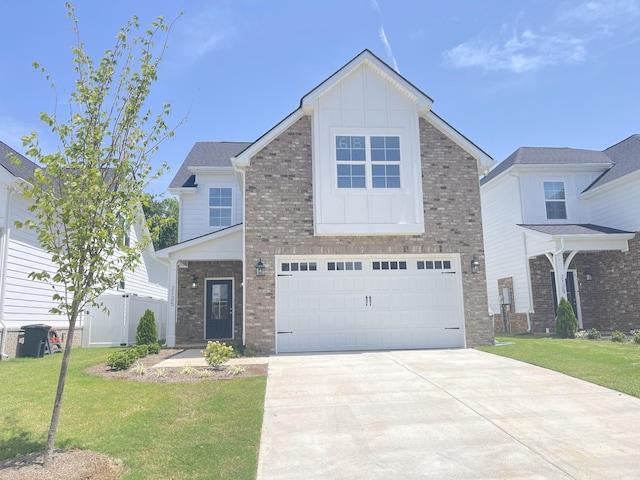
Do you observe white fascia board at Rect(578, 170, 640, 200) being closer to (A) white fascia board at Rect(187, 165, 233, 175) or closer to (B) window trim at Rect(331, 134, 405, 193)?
(B) window trim at Rect(331, 134, 405, 193)

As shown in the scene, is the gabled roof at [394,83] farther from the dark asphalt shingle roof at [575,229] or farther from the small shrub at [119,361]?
the small shrub at [119,361]

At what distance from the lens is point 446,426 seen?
5707 mm

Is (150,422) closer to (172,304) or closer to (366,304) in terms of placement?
(366,304)

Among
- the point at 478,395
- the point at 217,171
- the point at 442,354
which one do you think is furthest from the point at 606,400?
the point at 217,171

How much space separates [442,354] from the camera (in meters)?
11.2

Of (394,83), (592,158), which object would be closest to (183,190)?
(394,83)

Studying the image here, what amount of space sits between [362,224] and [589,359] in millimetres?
6084

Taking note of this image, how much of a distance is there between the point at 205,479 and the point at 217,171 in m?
15.1

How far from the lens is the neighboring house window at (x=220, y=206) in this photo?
18141 millimetres

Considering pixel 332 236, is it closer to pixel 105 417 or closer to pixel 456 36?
pixel 456 36

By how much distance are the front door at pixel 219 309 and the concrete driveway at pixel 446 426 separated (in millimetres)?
7611

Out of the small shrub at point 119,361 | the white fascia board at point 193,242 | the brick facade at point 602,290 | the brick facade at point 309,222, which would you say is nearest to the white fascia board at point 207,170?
the white fascia board at point 193,242

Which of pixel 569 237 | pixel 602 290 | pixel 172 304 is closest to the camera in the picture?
pixel 172 304

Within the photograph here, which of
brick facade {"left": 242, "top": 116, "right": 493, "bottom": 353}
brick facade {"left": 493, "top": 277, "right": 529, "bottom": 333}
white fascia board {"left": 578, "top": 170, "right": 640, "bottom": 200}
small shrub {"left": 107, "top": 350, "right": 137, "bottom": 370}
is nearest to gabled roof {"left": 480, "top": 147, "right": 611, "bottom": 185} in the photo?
white fascia board {"left": 578, "top": 170, "right": 640, "bottom": 200}
